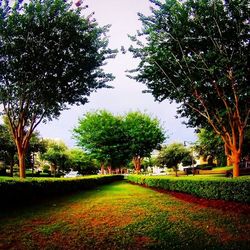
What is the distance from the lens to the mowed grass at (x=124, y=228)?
6129 mm

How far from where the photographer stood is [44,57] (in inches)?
571

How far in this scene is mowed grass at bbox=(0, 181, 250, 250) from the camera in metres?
→ 6.13

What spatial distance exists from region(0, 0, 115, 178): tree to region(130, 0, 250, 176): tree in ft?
9.30

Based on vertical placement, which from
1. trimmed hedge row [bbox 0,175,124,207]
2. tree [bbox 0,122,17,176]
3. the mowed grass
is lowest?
the mowed grass

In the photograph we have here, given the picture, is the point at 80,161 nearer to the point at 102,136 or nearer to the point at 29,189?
the point at 102,136

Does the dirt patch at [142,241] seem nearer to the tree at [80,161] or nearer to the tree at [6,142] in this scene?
the tree at [6,142]

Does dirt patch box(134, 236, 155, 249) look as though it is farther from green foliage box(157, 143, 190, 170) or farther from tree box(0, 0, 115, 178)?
green foliage box(157, 143, 190, 170)

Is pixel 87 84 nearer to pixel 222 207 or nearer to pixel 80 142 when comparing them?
pixel 222 207

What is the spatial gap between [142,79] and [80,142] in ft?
110

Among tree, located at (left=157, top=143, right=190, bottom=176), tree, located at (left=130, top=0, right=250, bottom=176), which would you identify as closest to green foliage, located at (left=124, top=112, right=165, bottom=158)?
tree, located at (left=157, top=143, right=190, bottom=176)

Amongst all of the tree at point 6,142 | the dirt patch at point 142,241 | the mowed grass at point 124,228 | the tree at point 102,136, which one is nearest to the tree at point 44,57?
the mowed grass at point 124,228

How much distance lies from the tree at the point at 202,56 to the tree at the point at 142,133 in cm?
3054

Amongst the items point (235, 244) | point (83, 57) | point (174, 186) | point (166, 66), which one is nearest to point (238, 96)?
point (166, 66)

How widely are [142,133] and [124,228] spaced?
40166 mm
